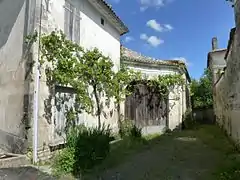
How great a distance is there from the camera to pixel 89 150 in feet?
22.3

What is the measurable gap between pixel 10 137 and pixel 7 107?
36.5 inches

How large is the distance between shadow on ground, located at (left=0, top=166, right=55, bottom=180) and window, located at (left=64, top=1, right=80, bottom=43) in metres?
4.83

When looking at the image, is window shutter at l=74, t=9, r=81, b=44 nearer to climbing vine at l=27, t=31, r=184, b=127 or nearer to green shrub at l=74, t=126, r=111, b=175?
climbing vine at l=27, t=31, r=184, b=127

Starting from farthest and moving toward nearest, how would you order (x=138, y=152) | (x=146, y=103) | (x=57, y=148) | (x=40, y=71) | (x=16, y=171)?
→ 1. (x=146, y=103)
2. (x=138, y=152)
3. (x=57, y=148)
4. (x=40, y=71)
5. (x=16, y=171)

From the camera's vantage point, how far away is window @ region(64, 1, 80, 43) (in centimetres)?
910

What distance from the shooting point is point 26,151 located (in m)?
7.14

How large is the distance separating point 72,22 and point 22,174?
566 cm

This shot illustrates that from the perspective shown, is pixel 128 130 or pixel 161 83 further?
pixel 161 83

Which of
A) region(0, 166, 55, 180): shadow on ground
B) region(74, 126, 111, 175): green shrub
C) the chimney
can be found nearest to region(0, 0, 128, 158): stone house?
region(0, 166, 55, 180): shadow on ground

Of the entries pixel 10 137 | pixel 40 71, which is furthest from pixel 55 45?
pixel 10 137

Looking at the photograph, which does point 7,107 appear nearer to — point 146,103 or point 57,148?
point 57,148

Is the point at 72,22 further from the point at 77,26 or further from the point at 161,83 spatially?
the point at 161,83

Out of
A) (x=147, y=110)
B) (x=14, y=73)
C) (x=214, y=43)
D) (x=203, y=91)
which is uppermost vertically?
(x=214, y=43)

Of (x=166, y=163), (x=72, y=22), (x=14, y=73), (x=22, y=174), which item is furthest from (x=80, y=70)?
(x=166, y=163)
